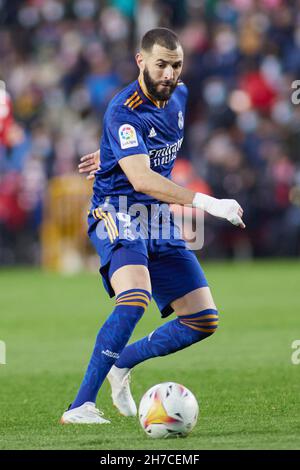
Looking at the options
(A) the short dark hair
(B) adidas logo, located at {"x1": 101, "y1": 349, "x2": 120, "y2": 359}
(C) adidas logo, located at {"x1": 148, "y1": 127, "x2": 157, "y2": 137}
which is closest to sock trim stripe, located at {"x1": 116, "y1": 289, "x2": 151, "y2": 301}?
Result: (B) adidas logo, located at {"x1": 101, "y1": 349, "x2": 120, "y2": 359}

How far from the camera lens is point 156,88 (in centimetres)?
755

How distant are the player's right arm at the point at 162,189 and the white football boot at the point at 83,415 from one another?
1.38 m

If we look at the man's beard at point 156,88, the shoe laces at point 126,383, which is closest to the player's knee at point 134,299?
the shoe laces at point 126,383

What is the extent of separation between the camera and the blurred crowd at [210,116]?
21219mm

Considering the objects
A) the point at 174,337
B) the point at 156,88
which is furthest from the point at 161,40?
the point at 174,337

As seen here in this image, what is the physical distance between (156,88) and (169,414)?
7.03 ft

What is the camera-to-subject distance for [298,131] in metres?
21.1

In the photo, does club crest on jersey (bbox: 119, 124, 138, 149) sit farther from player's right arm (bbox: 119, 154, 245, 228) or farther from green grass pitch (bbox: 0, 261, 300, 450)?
green grass pitch (bbox: 0, 261, 300, 450)

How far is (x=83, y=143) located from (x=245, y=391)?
13.5 meters

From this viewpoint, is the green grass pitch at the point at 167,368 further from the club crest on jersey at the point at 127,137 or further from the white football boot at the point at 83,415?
the club crest on jersey at the point at 127,137

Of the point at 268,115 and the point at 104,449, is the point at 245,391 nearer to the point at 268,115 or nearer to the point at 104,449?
the point at 104,449

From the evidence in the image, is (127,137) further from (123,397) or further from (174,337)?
(123,397)

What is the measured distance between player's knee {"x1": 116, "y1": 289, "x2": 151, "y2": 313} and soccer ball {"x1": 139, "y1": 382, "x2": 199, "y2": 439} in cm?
63
